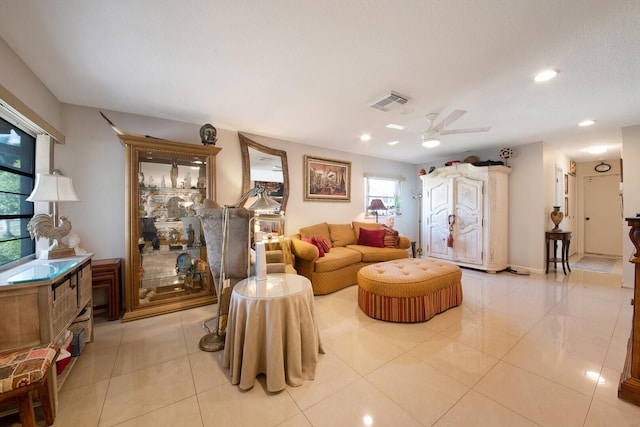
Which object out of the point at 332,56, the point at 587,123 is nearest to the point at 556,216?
the point at 587,123

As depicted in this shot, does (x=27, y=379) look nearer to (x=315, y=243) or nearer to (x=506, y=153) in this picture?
(x=315, y=243)

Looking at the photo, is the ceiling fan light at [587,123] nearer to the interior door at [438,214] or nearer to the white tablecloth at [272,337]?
the interior door at [438,214]

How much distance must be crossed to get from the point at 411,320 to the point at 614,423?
4.56ft

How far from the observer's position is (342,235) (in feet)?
14.9

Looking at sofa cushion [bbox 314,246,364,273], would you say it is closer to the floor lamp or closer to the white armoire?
the floor lamp

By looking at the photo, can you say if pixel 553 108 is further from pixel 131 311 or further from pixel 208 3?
pixel 131 311

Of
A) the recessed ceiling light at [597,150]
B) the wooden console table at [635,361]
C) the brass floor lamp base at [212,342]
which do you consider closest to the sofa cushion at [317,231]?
the brass floor lamp base at [212,342]

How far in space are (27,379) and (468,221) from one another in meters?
5.62

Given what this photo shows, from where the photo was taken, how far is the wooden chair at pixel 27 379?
3.78ft

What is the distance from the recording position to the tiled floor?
4.67 ft

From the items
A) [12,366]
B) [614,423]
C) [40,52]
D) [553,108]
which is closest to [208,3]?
[40,52]

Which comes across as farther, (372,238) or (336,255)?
(372,238)

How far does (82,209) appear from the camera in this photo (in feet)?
9.05

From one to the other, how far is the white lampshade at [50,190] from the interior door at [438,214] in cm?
558
